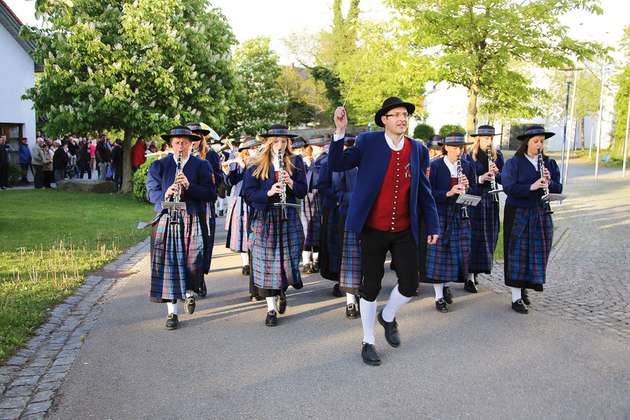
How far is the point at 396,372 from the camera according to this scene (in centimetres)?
495

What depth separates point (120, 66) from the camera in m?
18.5

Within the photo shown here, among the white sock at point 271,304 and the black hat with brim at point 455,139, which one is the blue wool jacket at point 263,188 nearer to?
the white sock at point 271,304

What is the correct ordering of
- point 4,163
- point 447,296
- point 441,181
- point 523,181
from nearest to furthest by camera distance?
point 523,181, point 441,181, point 447,296, point 4,163

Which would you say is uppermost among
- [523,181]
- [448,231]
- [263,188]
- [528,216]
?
[523,181]

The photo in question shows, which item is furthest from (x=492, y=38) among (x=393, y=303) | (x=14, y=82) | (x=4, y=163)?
(x=14, y=82)

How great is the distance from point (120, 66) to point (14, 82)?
8685 mm

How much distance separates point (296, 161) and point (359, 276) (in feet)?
5.05

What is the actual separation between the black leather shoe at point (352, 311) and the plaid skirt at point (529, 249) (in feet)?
5.75

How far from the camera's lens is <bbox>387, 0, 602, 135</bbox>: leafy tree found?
15.7 m

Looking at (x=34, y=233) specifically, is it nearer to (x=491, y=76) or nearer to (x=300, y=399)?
(x=300, y=399)

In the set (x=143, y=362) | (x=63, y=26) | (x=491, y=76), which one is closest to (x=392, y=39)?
(x=491, y=76)

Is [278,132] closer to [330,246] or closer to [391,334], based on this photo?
[330,246]

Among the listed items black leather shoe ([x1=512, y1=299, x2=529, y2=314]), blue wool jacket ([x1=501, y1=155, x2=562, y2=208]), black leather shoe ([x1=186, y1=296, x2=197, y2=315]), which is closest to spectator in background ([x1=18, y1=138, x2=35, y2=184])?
black leather shoe ([x1=186, y1=296, x2=197, y2=315])

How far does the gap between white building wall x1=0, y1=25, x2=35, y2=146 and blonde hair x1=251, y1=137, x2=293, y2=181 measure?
811 inches
